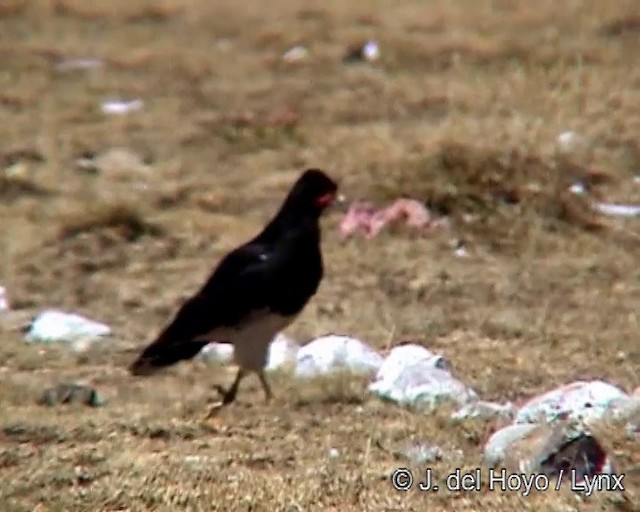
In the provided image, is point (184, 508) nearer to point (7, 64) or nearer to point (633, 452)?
point (633, 452)

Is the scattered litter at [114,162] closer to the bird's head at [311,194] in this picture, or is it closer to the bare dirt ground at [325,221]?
the bare dirt ground at [325,221]

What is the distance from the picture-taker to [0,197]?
7.27 meters

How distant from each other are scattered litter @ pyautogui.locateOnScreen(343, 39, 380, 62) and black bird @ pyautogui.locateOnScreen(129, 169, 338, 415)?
5.37 metres

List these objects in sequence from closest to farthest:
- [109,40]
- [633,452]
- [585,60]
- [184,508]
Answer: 1. [184,508]
2. [633,452]
3. [585,60]
4. [109,40]

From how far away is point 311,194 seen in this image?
4.68 meters

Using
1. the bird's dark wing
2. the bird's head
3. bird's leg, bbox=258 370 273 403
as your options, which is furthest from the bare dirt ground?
the bird's head

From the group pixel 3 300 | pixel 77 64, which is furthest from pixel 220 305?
pixel 77 64

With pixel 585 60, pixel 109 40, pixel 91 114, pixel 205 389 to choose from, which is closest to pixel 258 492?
pixel 205 389

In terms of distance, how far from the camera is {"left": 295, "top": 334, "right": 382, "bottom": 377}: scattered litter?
4.75 meters

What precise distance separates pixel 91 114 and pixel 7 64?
59.9 inches

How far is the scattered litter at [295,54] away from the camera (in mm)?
9938

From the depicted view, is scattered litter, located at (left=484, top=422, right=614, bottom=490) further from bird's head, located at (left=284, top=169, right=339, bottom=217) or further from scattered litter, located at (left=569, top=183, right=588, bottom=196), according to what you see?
scattered litter, located at (left=569, top=183, right=588, bottom=196)

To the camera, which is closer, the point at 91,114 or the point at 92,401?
the point at 92,401

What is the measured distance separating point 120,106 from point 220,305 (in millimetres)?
4722
